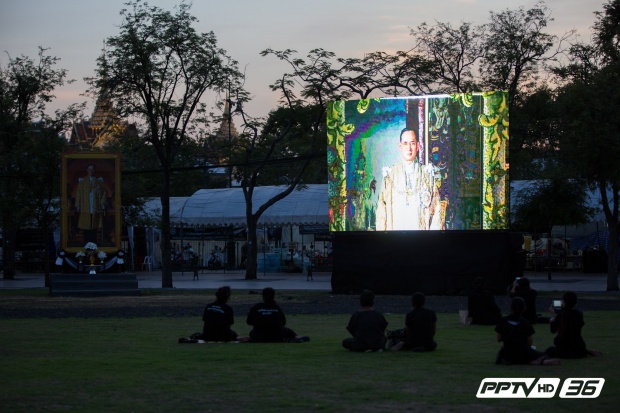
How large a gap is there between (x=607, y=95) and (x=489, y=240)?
6521mm

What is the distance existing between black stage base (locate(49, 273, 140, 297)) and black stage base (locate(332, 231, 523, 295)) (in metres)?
7.96

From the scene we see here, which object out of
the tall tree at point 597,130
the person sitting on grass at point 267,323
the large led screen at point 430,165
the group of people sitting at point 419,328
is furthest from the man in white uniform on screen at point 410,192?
the person sitting on grass at point 267,323

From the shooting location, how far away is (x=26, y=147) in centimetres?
4309

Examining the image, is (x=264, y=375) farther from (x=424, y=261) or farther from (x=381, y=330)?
(x=424, y=261)

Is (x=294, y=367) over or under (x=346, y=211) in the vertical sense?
under

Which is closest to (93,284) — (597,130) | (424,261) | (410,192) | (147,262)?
(424,261)

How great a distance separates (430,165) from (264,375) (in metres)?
22.3

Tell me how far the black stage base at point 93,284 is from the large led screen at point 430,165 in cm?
931

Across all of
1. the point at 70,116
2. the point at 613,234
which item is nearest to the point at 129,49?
the point at 70,116

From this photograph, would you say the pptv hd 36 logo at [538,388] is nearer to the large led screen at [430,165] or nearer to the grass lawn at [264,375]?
the grass lawn at [264,375]

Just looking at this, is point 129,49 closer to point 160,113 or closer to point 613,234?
point 160,113

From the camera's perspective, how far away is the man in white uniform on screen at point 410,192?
34656mm

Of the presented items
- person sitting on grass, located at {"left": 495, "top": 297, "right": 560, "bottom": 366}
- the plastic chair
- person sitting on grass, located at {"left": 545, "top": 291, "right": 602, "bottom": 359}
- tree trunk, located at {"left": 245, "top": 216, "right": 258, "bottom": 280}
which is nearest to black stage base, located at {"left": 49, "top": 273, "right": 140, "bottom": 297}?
tree trunk, located at {"left": 245, "top": 216, "right": 258, "bottom": 280}

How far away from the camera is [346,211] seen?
35.9m
